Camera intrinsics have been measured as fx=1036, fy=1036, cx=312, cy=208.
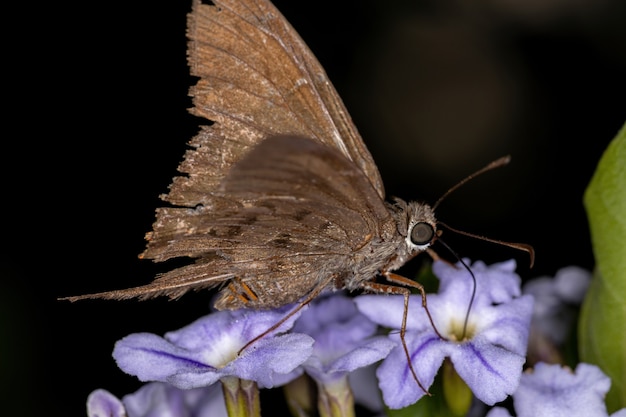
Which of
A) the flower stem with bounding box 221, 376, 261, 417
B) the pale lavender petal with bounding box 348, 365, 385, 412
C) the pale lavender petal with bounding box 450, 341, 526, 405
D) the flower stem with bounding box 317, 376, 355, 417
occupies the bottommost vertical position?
the pale lavender petal with bounding box 348, 365, 385, 412

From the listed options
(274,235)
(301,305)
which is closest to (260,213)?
(274,235)

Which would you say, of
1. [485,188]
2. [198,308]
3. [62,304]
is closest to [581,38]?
[485,188]

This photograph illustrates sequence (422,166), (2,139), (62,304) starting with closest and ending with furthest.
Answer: (62,304) < (2,139) < (422,166)

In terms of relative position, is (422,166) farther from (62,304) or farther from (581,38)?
(62,304)

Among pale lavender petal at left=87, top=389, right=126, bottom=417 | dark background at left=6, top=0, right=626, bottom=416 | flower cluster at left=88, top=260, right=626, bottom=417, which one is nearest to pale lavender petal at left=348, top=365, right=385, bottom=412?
flower cluster at left=88, top=260, right=626, bottom=417

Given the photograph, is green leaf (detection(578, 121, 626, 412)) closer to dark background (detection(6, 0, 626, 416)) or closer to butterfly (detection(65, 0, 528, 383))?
butterfly (detection(65, 0, 528, 383))

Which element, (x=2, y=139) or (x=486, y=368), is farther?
(x=2, y=139)

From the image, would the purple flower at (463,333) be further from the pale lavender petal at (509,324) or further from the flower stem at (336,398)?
the flower stem at (336,398)
